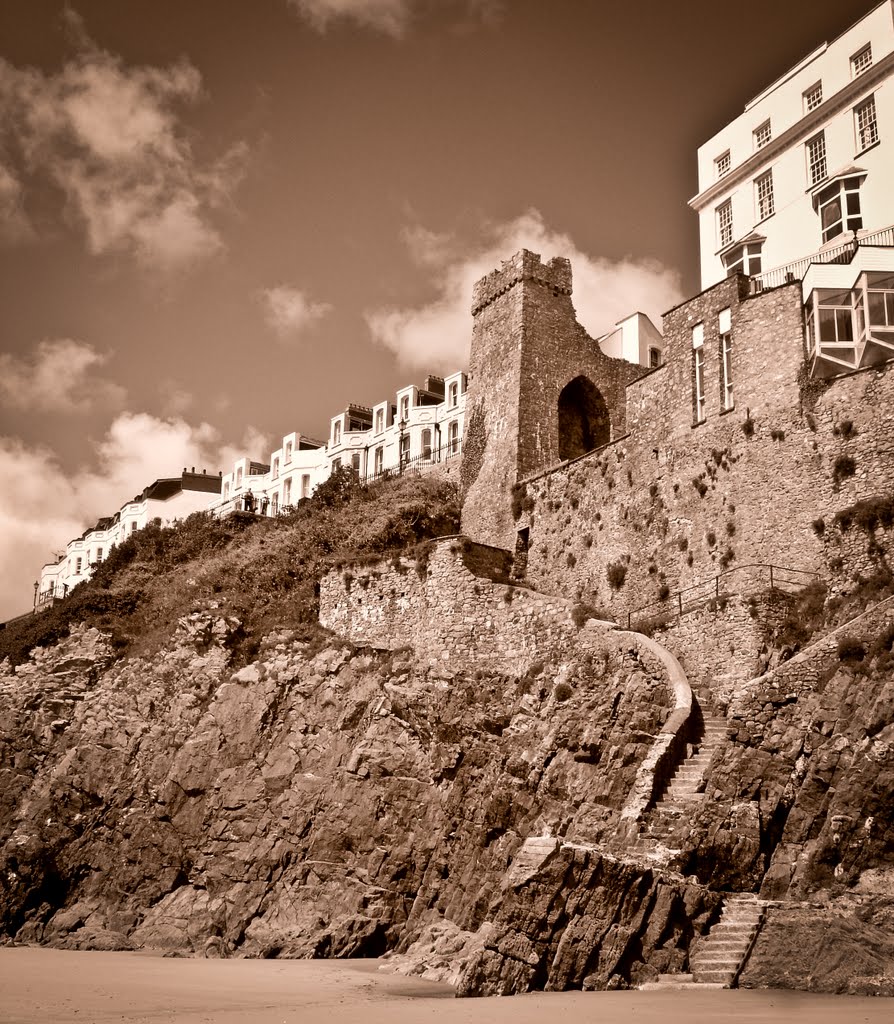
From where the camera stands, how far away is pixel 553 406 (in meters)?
40.6

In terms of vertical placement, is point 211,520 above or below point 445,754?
above

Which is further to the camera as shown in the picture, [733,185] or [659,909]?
[733,185]

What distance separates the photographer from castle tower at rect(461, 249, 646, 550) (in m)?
39.6

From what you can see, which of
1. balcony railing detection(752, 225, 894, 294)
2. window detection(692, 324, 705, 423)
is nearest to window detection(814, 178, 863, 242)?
balcony railing detection(752, 225, 894, 294)

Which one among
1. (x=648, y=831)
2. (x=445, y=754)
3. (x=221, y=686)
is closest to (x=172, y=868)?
(x=221, y=686)

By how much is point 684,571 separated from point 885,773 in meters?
12.3

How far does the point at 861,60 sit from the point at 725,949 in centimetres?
3188

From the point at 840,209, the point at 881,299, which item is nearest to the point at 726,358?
the point at 881,299

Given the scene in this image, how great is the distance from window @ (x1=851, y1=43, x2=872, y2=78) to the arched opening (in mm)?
14144

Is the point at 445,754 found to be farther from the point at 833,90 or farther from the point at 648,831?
the point at 833,90

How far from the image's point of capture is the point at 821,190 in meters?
37.5

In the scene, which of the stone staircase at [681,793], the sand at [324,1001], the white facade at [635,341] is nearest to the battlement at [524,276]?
the white facade at [635,341]

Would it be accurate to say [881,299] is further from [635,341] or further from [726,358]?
[635,341]

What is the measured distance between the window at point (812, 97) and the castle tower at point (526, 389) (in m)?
10.3
